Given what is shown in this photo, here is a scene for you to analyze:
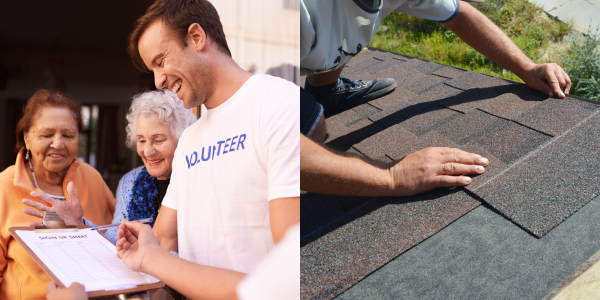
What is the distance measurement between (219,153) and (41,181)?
73 centimetres

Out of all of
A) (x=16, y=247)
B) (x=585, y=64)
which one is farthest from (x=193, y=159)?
(x=585, y=64)

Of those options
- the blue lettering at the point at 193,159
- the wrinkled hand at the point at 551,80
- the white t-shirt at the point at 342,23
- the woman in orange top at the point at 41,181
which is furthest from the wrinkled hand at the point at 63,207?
the wrinkled hand at the point at 551,80

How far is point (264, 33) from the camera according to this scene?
186cm

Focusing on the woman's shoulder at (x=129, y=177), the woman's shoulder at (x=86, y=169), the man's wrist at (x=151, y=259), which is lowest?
the man's wrist at (x=151, y=259)

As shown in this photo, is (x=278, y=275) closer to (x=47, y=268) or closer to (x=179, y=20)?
(x=47, y=268)

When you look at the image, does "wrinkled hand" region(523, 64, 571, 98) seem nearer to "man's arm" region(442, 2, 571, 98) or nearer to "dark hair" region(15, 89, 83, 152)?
"man's arm" region(442, 2, 571, 98)

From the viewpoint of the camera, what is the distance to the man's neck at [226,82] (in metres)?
1.68

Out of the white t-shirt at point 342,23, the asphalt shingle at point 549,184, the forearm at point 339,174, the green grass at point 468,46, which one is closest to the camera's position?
the asphalt shingle at point 549,184

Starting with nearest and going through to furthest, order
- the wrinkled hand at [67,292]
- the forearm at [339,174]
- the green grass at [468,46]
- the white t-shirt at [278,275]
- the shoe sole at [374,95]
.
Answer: the wrinkled hand at [67,292], the white t-shirt at [278,275], the forearm at [339,174], the green grass at [468,46], the shoe sole at [374,95]

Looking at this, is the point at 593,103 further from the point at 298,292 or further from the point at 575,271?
the point at 298,292

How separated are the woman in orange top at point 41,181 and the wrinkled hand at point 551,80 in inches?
86.6

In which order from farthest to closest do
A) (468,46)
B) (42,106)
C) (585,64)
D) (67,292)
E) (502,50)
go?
(468,46), (502,50), (585,64), (42,106), (67,292)

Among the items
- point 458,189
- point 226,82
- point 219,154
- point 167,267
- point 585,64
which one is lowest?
point 167,267

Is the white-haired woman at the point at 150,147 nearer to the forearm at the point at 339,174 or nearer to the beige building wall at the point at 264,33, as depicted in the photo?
the beige building wall at the point at 264,33
